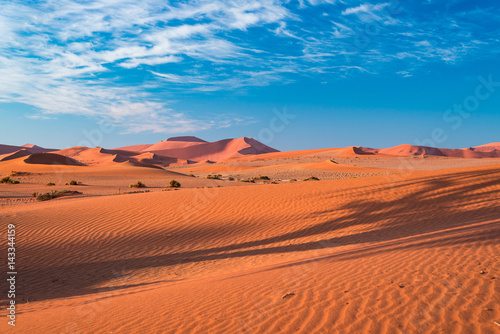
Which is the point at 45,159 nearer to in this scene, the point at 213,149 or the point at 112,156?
the point at 112,156

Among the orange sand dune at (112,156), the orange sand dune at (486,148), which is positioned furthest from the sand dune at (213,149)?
the orange sand dune at (486,148)

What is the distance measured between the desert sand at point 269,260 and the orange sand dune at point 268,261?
3 cm

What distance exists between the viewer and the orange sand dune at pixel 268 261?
4023 millimetres

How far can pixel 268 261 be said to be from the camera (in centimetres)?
775

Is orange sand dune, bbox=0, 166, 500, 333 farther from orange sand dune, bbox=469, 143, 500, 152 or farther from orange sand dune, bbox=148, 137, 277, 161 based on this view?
orange sand dune, bbox=469, 143, 500, 152

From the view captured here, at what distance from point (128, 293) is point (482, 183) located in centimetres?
1712

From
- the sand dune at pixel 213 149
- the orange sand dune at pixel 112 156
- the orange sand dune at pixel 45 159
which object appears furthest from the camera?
the sand dune at pixel 213 149

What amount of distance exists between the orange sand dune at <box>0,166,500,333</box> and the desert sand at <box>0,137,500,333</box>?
0.03m

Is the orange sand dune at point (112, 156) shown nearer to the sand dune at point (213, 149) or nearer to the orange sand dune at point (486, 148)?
the sand dune at point (213, 149)

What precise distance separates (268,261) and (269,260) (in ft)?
0.40

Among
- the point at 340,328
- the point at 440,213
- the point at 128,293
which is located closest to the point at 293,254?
the point at 128,293

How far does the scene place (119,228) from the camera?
35.9 feet

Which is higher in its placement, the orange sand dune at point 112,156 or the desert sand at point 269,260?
the orange sand dune at point 112,156

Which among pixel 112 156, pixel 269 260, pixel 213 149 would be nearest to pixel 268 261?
pixel 269 260
